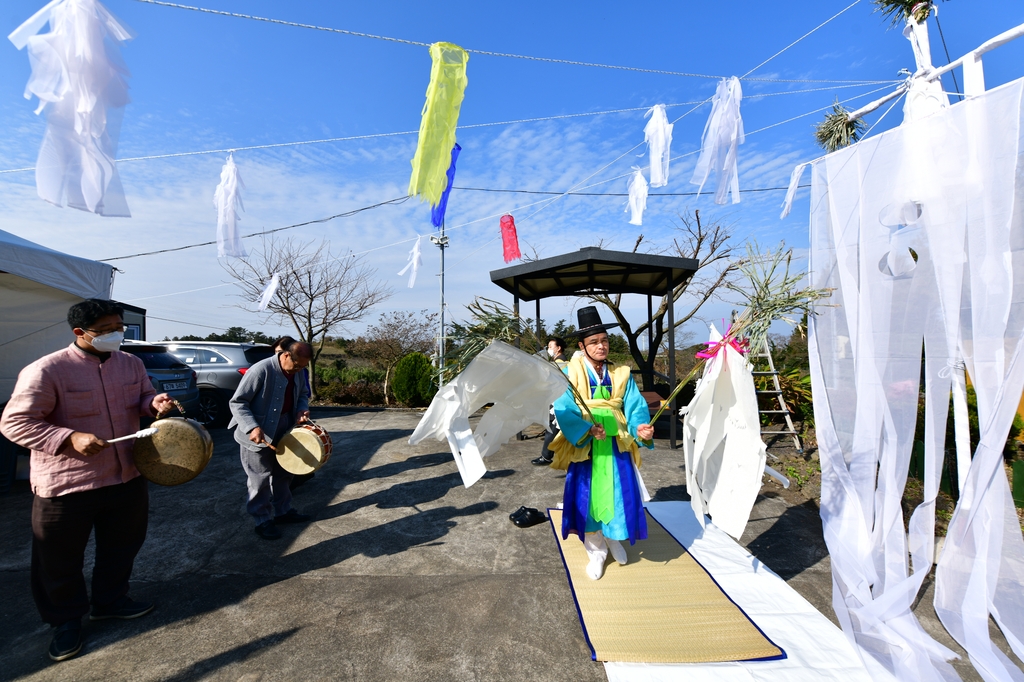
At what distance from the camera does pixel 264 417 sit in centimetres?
363

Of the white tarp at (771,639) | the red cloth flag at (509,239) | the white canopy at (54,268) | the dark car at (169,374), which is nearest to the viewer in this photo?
the white tarp at (771,639)

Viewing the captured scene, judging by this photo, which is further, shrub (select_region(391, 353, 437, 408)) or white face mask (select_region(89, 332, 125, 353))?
shrub (select_region(391, 353, 437, 408))

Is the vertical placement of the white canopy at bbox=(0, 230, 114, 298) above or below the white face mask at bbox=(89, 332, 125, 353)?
above

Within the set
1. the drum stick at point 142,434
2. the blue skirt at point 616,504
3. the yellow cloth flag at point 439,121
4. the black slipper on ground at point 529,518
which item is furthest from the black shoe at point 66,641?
the yellow cloth flag at point 439,121

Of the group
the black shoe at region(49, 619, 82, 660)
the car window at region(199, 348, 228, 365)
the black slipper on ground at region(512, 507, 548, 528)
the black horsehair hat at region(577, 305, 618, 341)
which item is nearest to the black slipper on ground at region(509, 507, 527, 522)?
the black slipper on ground at region(512, 507, 548, 528)

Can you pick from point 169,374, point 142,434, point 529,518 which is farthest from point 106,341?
point 169,374

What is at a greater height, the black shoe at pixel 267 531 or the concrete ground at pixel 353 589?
the black shoe at pixel 267 531

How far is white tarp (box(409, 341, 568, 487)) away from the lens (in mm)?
3008

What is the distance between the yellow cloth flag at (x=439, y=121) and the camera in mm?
3439

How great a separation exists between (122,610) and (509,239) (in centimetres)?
702

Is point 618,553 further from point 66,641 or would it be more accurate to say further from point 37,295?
point 37,295

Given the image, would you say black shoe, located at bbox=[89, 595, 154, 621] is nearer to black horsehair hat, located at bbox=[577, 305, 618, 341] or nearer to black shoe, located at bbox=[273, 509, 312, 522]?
black shoe, located at bbox=[273, 509, 312, 522]

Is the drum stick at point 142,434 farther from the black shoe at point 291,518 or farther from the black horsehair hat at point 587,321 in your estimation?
the black horsehair hat at point 587,321

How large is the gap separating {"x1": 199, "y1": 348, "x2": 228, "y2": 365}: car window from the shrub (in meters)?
3.65
